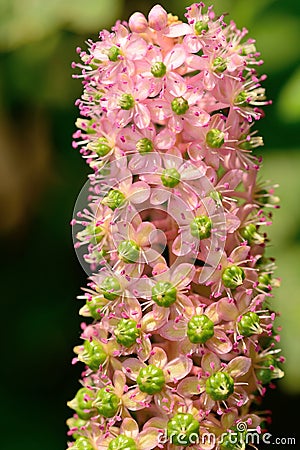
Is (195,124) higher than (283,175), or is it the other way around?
(283,175)

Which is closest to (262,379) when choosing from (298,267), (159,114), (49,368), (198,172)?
(198,172)

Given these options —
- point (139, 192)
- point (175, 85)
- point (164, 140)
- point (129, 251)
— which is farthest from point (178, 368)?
point (175, 85)

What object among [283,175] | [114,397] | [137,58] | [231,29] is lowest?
[114,397]

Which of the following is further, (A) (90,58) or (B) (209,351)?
(A) (90,58)

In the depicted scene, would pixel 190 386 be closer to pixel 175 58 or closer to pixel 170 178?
pixel 170 178

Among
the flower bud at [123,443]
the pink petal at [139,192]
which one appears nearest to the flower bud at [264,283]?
the pink petal at [139,192]

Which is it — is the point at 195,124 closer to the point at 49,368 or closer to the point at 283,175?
the point at 283,175

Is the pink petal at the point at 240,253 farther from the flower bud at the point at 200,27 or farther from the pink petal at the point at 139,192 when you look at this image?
the flower bud at the point at 200,27

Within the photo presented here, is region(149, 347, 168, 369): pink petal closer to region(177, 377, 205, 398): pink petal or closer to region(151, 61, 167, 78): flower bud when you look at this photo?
region(177, 377, 205, 398): pink petal
